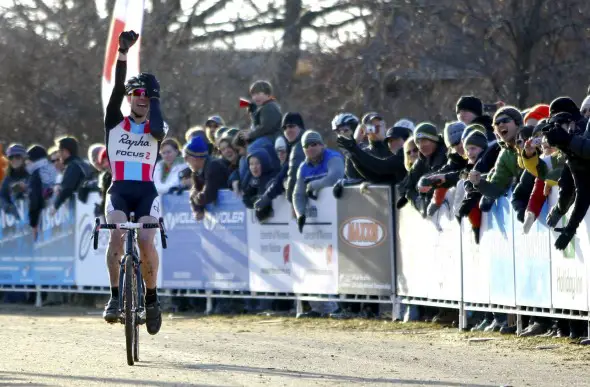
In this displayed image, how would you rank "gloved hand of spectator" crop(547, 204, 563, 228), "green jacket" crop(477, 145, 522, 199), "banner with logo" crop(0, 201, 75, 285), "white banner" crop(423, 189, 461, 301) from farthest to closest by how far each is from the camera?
"banner with logo" crop(0, 201, 75, 285) < "white banner" crop(423, 189, 461, 301) < "green jacket" crop(477, 145, 522, 199) < "gloved hand of spectator" crop(547, 204, 563, 228)

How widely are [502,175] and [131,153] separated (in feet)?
12.2

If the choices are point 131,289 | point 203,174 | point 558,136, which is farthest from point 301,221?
point 558,136

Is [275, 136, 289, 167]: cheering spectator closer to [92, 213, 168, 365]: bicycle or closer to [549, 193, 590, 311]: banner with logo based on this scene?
[549, 193, 590, 311]: banner with logo

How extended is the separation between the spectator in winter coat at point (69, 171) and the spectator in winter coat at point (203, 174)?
2784 mm

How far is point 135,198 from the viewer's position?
1268 centimetres

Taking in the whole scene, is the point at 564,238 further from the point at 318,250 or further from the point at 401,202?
the point at 318,250

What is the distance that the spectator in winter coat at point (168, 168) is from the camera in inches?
795

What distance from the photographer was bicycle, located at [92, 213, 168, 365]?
39.4ft

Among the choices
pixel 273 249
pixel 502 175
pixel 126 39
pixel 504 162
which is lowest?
pixel 273 249

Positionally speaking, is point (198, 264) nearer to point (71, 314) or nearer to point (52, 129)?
point (71, 314)

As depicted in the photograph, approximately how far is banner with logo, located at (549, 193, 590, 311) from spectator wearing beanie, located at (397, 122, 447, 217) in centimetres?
215

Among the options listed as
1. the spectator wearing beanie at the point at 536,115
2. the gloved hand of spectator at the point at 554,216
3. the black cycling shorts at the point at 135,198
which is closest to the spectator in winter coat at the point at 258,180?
the spectator wearing beanie at the point at 536,115

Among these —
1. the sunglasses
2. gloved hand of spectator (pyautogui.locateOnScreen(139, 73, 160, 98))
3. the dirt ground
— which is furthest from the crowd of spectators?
the sunglasses

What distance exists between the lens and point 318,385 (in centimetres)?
1054
